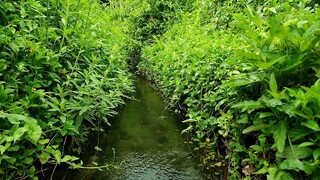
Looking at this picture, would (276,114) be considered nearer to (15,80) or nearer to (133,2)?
(15,80)

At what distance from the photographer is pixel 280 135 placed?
5.40ft

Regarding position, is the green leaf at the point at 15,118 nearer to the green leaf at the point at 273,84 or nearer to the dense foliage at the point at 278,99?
the dense foliage at the point at 278,99

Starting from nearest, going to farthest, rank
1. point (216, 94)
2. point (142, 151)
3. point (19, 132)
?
point (19, 132)
point (216, 94)
point (142, 151)

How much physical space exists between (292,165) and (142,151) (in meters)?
2.39

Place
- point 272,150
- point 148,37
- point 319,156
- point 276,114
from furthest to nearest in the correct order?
point 148,37 → point 272,150 → point 276,114 → point 319,156

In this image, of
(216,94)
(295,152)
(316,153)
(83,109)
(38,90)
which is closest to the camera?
(316,153)

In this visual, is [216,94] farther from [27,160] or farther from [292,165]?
[27,160]

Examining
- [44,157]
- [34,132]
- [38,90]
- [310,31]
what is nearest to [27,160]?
[44,157]

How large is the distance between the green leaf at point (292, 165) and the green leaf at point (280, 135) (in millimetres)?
70

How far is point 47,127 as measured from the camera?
7.98 ft

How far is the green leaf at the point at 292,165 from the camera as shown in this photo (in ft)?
4.91

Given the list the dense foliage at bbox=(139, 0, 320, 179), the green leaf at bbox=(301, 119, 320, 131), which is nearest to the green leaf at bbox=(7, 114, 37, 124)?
the dense foliage at bbox=(139, 0, 320, 179)

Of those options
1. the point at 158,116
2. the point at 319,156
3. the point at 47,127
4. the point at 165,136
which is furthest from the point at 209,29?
the point at 319,156

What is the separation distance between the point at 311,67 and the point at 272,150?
61 cm
